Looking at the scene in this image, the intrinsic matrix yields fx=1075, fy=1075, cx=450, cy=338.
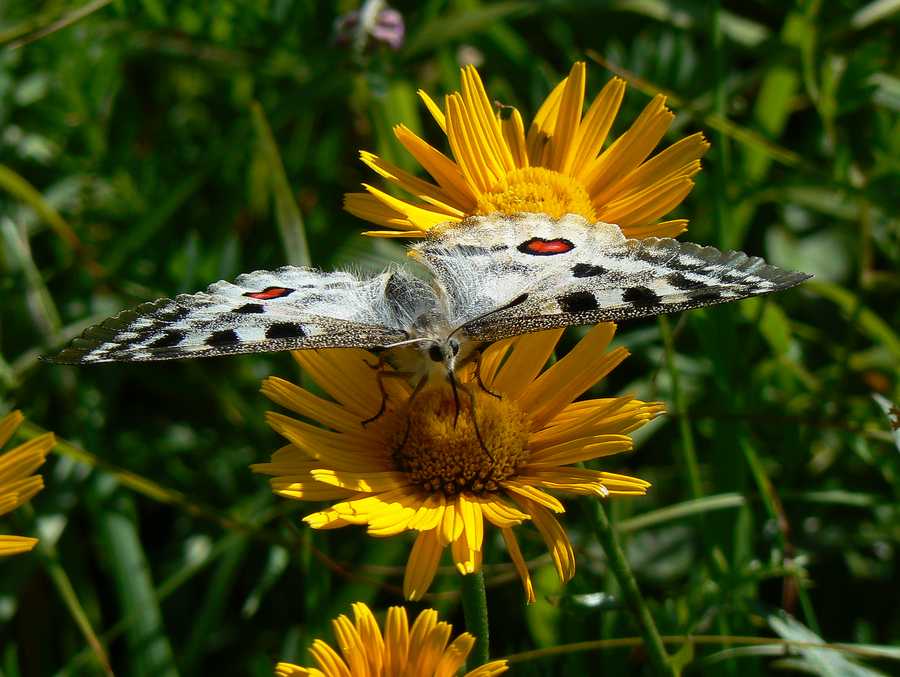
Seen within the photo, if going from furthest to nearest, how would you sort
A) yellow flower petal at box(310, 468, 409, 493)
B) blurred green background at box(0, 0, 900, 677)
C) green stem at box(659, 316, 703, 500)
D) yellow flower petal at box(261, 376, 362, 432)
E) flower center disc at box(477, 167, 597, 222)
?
blurred green background at box(0, 0, 900, 677) → green stem at box(659, 316, 703, 500) → flower center disc at box(477, 167, 597, 222) → yellow flower petal at box(261, 376, 362, 432) → yellow flower petal at box(310, 468, 409, 493)

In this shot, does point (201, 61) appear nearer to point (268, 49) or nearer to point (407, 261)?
point (268, 49)

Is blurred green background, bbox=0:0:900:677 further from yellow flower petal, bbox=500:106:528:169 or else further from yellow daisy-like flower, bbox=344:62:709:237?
yellow flower petal, bbox=500:106:528:169

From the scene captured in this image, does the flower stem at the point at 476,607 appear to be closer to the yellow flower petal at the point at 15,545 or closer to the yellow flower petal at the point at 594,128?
the yellow flower petal at the point at 15,545

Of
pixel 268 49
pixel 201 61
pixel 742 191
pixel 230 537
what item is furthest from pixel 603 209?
pixel 201 61

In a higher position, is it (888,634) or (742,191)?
(742,191)

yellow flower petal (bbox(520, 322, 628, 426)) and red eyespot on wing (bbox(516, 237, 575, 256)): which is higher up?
red eyespot on wing (bbox(516, 237, 575, 256))

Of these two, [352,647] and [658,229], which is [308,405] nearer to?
[352,647]

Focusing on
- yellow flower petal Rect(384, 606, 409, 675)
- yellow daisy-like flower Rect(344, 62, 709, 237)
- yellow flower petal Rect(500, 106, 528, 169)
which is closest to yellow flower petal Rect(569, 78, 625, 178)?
yellow daisy-like flower Rect(344, 62, 709, 237)
